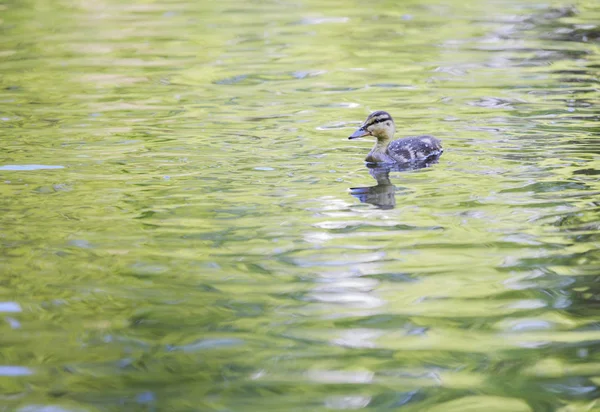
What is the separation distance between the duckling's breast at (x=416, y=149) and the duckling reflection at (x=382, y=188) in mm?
53

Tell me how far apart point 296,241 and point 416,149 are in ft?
8.48

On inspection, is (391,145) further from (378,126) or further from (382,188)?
(382,188)

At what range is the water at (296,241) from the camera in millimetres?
4480

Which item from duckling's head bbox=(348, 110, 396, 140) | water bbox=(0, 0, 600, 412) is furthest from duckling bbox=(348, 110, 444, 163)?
water bbox=(0, 0, 600, 412)

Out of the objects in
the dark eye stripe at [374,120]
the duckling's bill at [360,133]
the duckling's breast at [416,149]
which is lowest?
the duckling's breast at [416,149]

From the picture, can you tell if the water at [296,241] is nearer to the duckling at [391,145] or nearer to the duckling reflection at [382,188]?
the duckling reflection at [382,188]

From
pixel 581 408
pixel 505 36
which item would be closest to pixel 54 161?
pixel 581 408

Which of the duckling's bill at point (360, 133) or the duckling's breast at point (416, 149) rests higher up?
the duckling's bill at point (360, 133)

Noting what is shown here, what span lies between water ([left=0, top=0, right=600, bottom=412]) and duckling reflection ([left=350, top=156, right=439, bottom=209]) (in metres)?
0.04

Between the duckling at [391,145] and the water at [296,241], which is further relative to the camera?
the duckling at [391,145]

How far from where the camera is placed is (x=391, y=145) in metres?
8.84

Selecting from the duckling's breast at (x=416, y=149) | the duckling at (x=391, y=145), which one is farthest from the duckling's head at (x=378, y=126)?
the duckling's breast at (x=416, y=149)

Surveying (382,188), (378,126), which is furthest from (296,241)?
(378,126)

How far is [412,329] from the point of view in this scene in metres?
4.95
